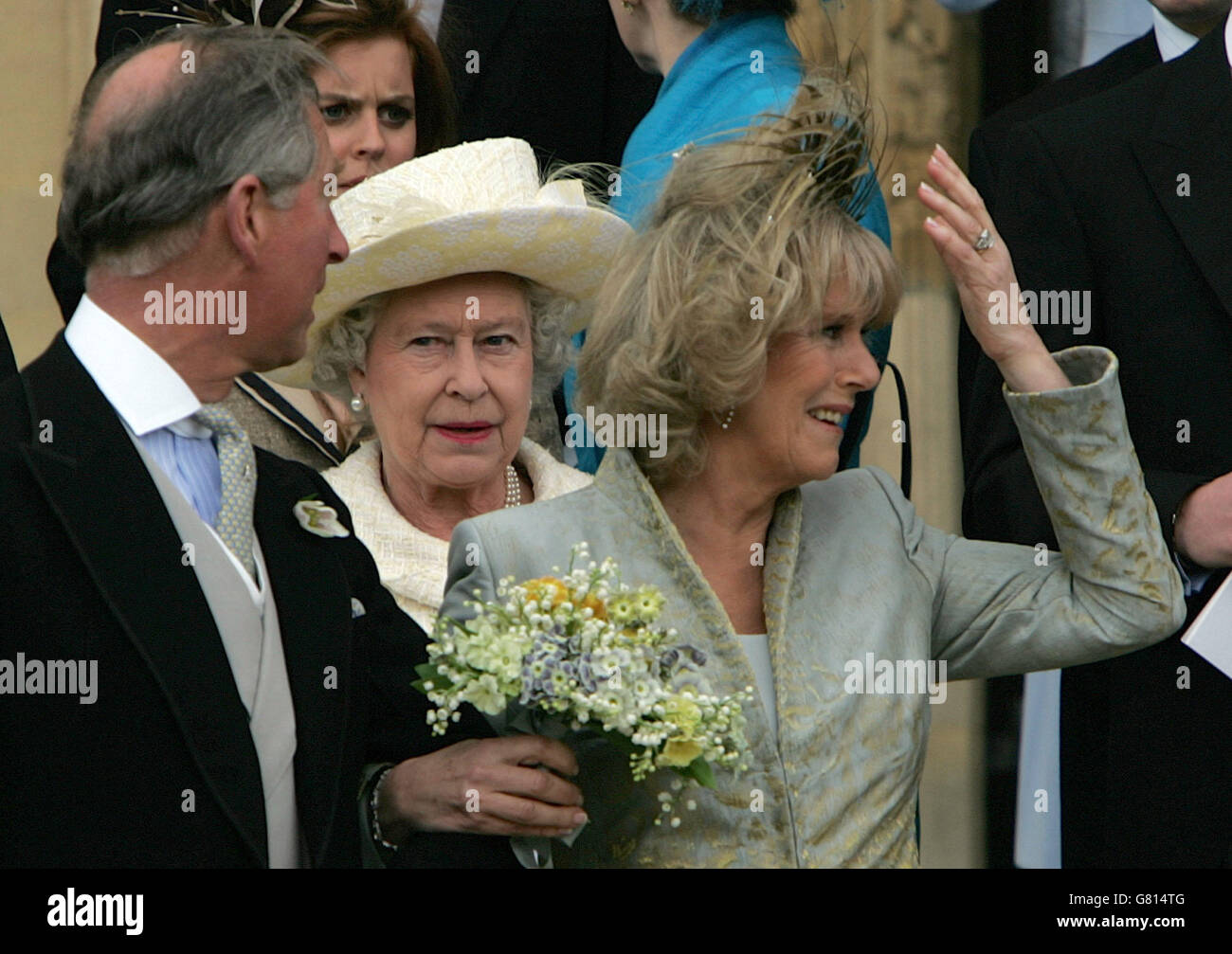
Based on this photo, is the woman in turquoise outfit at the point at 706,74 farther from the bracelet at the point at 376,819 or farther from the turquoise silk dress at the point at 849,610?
the bracelet at the point at 376,819

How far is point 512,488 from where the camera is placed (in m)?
4.02

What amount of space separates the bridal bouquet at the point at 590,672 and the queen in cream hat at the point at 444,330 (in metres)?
0.88

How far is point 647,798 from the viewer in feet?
10.2

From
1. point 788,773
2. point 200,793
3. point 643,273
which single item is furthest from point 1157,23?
point 200,793

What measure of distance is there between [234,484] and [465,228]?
35.7 inches

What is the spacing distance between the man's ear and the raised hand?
105 cm

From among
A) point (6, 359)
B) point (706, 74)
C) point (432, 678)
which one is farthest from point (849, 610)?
point (6, 359)

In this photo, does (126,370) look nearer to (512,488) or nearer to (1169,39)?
(512,488)

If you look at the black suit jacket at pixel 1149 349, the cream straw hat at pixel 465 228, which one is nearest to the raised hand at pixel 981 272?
the black suit jacket at pixel 1149 349

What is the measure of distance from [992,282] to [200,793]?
4.88 feet

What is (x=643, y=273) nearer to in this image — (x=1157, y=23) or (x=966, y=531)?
(x=966, y=531)

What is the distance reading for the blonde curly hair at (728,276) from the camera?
10.3ft

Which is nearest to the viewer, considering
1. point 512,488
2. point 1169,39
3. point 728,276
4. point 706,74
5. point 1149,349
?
point 728,276

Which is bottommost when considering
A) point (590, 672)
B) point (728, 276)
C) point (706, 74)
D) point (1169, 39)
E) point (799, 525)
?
point (590, 672)
